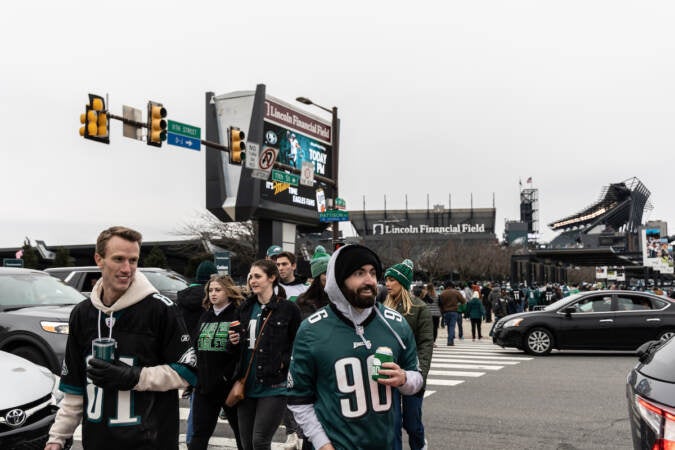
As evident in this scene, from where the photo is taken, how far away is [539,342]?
52.4 feet

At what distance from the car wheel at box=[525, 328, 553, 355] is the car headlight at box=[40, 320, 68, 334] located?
35.0 ft

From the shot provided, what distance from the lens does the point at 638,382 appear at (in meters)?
3.60

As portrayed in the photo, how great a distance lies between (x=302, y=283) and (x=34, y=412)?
9.66 feet

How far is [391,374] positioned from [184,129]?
14.3m

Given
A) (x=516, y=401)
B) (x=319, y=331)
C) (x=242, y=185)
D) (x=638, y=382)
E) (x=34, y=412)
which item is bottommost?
(x=516, y=401)

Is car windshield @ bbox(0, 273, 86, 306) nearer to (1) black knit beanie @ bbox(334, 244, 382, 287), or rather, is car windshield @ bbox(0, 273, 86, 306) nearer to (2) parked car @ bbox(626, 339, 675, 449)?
(1) black knit beanie @ bbox(334, 244, 382, 287)

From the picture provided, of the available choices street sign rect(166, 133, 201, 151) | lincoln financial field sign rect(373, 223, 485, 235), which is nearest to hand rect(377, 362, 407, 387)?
street sign rect(166, 133, 201, 151)

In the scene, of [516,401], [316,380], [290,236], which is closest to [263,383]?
[316,380]

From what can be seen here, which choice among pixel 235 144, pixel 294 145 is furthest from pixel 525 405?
pixel 294 145

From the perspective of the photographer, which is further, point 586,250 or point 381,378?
point 586,250

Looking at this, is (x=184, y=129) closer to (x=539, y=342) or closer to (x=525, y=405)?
(x=539, y=342)

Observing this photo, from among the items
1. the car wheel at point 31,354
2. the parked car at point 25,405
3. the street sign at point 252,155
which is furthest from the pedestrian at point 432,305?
the parked car at point 25,405

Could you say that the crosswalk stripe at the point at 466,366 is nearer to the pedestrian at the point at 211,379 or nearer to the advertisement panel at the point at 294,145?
the pedestrian at the point at 211,379

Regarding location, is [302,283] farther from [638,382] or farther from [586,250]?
[586,250]
